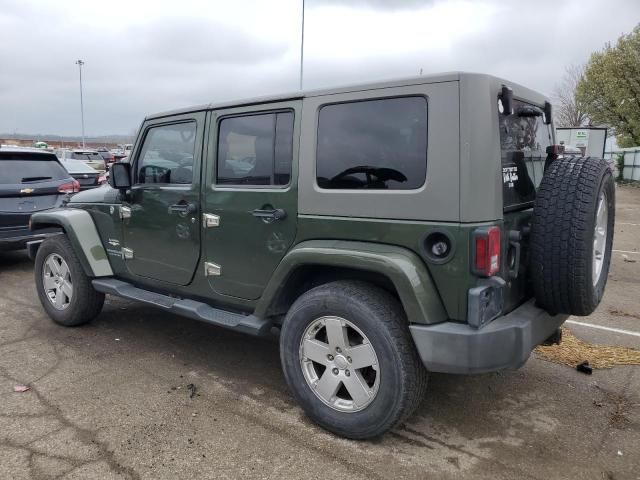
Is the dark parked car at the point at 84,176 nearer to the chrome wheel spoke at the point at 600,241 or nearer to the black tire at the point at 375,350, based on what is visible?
the black tire at the point at 375,350

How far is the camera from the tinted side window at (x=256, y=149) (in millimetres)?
3292

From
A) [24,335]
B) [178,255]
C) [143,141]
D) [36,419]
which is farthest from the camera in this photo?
[24,335]

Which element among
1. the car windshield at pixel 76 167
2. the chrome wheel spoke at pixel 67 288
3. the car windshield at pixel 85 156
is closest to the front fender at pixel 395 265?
the chrome wheel spoke at pixel 67 288

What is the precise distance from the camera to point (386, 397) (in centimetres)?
276

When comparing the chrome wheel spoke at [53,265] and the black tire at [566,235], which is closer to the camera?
the black tire at [566,235]

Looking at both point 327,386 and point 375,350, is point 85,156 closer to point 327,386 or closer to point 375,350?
point 327,386

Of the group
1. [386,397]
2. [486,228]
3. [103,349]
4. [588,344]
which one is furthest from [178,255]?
[588,344]

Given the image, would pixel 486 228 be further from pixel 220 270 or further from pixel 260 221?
pixel 220 270

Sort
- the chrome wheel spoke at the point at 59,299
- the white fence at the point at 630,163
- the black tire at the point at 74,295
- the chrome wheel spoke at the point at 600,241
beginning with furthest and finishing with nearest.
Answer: the white fence at the point at 630,163
the chrome wheel spoke at the point at 59,299
the black tire at the point at 74,295
the chrome wheel spoke at the point at 600,241

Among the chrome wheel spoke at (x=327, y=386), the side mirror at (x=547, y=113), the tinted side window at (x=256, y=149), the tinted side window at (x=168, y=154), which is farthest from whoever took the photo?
the tinted side window at (x=168, y=154)

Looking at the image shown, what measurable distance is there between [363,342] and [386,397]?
1.02 ft

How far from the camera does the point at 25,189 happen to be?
22.9 ft

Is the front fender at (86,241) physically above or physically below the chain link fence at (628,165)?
below

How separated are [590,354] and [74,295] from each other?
14.5 feet
